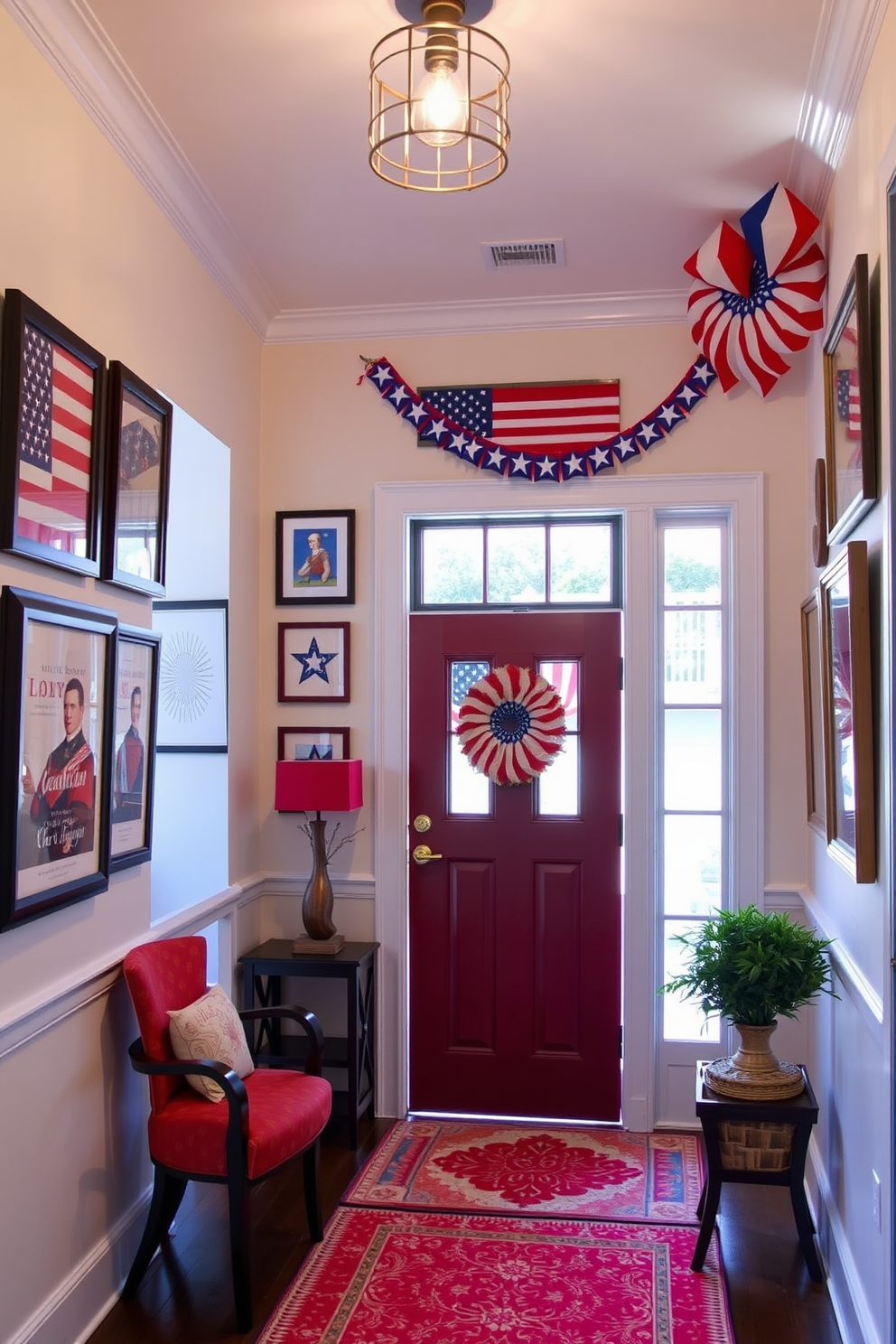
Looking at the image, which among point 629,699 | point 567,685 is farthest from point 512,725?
point 629,699

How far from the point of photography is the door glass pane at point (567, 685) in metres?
4.22

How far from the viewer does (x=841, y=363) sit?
290 centimetres

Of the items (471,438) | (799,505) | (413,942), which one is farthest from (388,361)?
(413,942)

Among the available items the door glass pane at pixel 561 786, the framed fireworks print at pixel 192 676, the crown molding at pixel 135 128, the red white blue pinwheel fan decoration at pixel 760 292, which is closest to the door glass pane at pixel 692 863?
the door glass pane at pixel 561 786

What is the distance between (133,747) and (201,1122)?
3.34ft

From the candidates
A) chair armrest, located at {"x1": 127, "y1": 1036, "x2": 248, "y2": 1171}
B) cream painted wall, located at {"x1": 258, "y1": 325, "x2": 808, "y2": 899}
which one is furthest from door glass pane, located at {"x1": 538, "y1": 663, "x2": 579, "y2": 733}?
chair armrest, located at {"x1": 127, "y1": 1036, "x2": 248, "y2": 1171}

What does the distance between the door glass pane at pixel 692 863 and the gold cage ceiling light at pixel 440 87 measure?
2417 mm

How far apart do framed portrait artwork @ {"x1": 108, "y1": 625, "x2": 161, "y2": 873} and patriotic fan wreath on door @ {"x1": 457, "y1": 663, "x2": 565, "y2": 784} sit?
137cm

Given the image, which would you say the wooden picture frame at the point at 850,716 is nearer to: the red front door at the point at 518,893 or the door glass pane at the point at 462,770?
the red front door at the point at 518,893

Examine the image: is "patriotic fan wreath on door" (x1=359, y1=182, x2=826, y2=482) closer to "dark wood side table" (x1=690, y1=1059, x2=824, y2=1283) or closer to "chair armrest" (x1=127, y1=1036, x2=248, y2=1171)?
"dark wood side table" (x1=690, y1=1059, x2=824, y2=1283)

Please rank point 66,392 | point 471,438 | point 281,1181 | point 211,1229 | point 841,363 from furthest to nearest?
1. point 471,438
2. point 281,1181
3. point 211,1229
4. point 841,363
5. point 66,392

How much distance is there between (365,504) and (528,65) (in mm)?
1878

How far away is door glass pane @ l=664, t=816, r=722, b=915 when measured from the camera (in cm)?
414

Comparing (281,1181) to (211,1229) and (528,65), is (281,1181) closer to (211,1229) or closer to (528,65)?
(211,1229)
